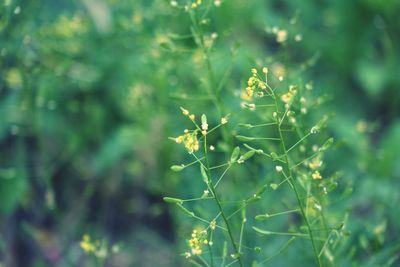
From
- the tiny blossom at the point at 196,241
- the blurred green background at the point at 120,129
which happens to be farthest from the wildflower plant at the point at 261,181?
the blurred green background at the point at 120,129

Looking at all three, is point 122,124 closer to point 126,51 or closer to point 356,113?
point 126,51

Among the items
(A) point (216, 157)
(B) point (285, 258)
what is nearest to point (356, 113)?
→ (A) point (216, 157)

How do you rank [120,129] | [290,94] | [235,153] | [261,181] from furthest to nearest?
[120,129]
[261,181]
[290,94]
[235,153]

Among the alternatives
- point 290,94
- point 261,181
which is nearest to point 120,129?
point 261,181

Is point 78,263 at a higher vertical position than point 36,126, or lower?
lower

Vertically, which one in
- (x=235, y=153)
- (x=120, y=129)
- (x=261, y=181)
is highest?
(x=235, y=153)

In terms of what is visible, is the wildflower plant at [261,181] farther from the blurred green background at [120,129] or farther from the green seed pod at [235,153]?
the blurred green background at [120,129]

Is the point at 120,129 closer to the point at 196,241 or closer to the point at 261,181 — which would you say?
the point at 261,181
